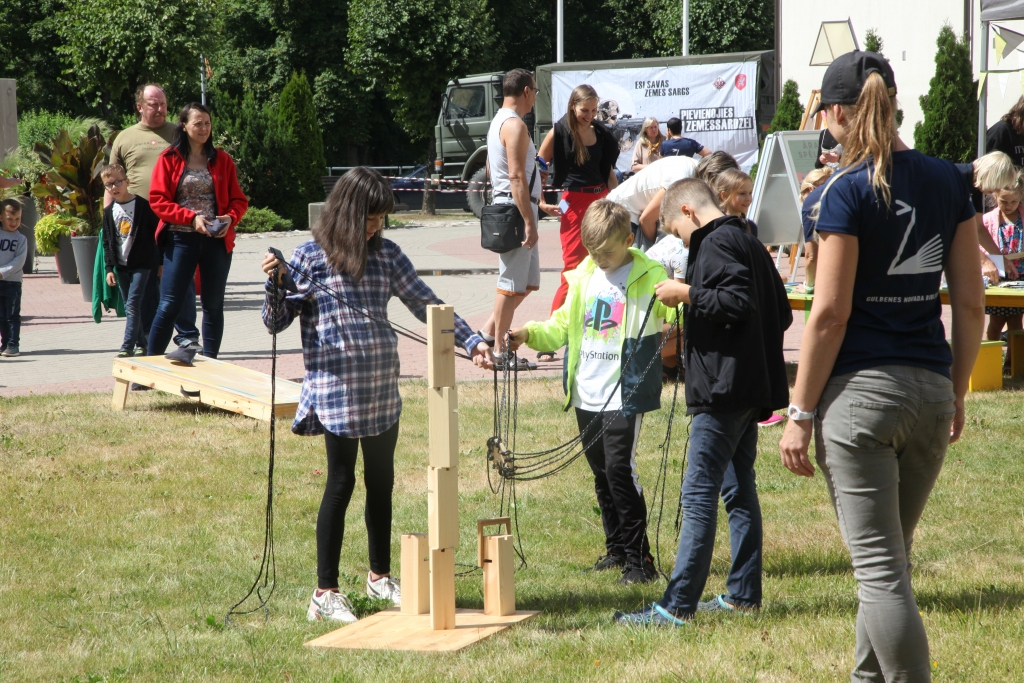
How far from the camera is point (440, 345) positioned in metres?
3.75

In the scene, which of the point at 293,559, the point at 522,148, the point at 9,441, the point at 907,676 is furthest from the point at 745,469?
the point at 9,441

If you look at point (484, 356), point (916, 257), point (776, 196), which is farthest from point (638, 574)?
point (776, 196)

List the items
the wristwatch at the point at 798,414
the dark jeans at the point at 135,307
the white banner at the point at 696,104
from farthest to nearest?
the white banner at the point at 696,104
the dark jeans at the point at 135,307
the wristwatch at the point at 798,414

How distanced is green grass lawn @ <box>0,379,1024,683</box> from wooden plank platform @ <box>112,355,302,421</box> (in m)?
0.18

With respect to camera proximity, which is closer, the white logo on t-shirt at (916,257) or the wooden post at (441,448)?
the white logo on t-shirt at (916,257)

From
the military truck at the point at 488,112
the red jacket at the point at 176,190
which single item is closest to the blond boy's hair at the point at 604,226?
the red jacket at the point at 176,190

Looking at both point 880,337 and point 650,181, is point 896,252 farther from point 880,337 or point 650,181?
point 650,181

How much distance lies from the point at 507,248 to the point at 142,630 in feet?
13.7

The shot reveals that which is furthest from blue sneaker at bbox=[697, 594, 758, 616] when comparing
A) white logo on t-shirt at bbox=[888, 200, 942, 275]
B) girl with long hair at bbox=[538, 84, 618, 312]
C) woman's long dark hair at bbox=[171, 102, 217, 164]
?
woman's long dark hair at bbox=[171, 102, 217, 164]

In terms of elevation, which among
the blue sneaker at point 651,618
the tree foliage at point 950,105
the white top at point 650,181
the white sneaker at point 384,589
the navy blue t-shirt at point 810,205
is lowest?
the white sneaker at point 384,589

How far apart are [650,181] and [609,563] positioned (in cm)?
343

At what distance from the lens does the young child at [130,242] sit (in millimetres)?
8320

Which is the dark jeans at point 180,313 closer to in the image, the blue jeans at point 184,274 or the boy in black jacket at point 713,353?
the blue jeans at point 184,274

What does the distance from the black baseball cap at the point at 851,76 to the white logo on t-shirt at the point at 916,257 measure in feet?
1.04
